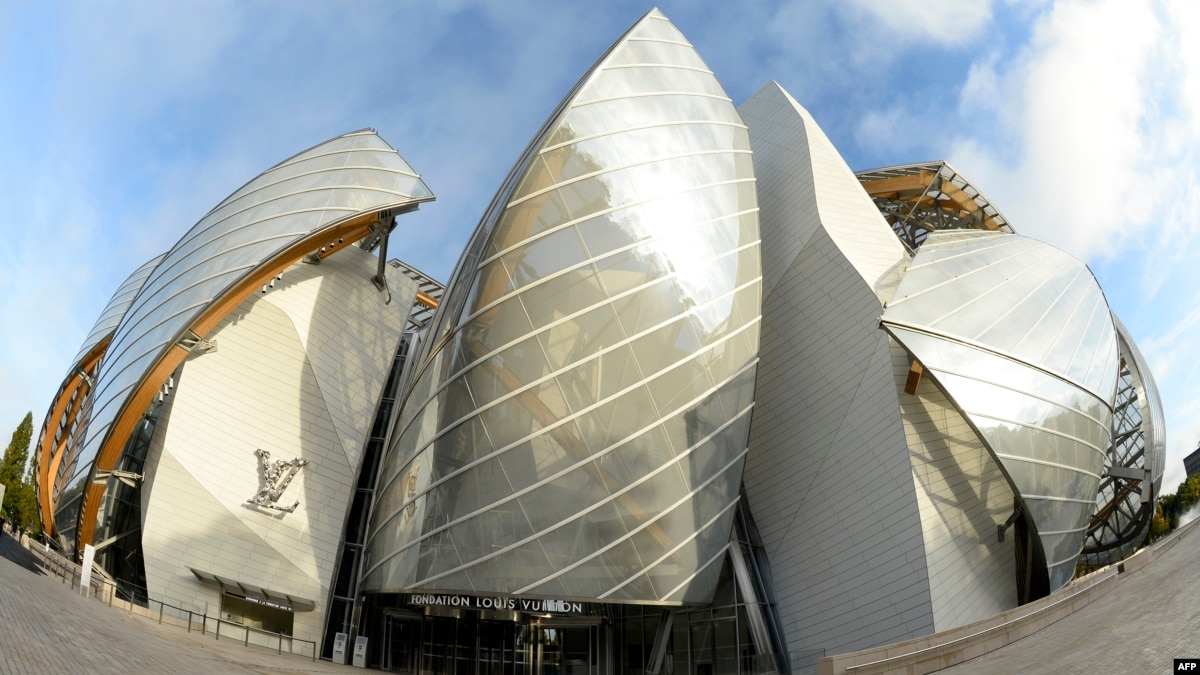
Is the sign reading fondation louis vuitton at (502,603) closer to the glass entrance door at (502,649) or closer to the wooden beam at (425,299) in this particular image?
the glass entrance door at (502,649)

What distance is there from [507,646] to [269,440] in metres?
9.78

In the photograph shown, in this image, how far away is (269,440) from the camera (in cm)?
2603

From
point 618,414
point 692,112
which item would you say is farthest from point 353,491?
point 692,112

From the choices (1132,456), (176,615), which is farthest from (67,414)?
(1132,456)

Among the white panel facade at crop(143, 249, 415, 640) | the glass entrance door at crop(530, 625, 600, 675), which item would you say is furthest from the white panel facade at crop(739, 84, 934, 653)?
the white panel facade at crop(143, 249, 415, 640)

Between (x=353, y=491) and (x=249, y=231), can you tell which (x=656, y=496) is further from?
(x=249, y=231)

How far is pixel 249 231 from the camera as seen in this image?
91.6 feet

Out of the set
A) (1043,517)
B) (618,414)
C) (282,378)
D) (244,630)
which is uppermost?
(282,378)

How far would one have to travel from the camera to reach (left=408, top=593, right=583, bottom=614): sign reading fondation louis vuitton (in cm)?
2000

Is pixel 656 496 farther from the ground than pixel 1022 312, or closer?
closer

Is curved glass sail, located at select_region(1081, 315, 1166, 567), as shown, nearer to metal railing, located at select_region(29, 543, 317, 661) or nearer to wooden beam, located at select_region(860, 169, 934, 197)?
wooden beam, located at select_region(860, 169, 934, 197)

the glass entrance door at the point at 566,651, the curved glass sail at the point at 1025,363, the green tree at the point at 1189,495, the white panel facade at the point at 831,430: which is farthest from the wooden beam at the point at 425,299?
the green tree at the point at 1189,495

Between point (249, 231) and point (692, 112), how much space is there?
15.1 metres

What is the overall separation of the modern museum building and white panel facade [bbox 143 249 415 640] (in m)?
0.09
